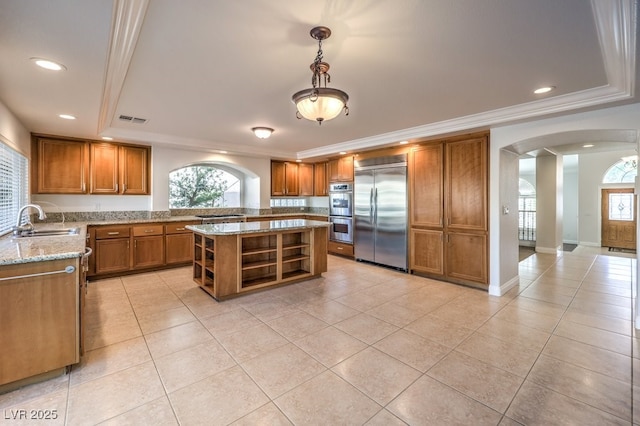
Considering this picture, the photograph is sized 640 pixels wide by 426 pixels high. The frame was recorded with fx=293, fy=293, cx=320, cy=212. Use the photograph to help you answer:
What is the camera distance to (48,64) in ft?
7.33

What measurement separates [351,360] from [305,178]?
5593mm

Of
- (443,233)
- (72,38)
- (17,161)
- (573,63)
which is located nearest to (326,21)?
(72,38)

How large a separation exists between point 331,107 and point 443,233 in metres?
3.18

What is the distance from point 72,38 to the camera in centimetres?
188

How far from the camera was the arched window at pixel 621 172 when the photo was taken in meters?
7.98

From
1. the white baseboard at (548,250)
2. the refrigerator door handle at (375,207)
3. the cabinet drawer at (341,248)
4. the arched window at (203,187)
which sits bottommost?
the white baseboard at (548,250)

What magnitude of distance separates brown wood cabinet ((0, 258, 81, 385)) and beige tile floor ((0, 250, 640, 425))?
0.57 feet

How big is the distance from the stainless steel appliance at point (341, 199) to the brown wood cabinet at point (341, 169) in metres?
0.13

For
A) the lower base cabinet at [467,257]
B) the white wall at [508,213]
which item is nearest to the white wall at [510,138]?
the white wall at [508,213]

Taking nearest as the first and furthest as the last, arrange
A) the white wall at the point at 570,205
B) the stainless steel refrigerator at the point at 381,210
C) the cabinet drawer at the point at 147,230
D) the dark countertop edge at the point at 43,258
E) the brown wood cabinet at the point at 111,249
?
the dark countertop edge at the point at 43,258 < the brown wood cabinet at the point at 111,249 < the cabinet drawer at the point at 147,230 < the stainless steel refrigerator at the point at 381,210 < the white wall at the point at 570,205

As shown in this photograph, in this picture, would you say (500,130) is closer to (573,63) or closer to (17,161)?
(573,63)

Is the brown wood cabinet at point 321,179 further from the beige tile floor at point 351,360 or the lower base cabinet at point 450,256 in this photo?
the beige tile floor at point 351,360

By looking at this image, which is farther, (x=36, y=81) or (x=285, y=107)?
(x=285, y=107)

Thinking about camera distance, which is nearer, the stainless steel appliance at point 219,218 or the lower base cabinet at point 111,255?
the lower base cabinet at point 111,255
